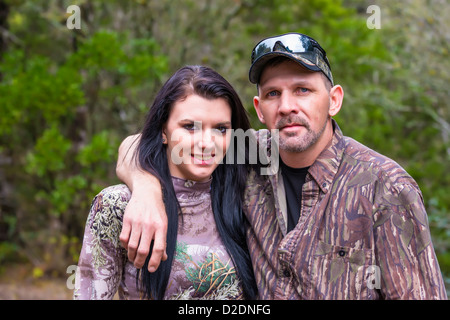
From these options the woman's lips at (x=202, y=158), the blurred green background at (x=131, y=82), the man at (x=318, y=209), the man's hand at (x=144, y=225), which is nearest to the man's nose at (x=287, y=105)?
the man at (x=318, y=209)

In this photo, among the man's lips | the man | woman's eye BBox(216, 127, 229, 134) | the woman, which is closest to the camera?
the man

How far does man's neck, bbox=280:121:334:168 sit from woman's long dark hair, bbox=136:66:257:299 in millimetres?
322

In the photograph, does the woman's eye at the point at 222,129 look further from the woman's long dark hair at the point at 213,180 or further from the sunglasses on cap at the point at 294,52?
the sunglasses on cap at the point at 294,52

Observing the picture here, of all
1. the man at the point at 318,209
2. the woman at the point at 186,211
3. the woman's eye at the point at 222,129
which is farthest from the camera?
the woman's eye at the point at 222,129

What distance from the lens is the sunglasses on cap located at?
2385 millimetres

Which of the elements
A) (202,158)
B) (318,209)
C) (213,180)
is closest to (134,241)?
(202,158)

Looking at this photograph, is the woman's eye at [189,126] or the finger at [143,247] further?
the woman's eye at [189,126]

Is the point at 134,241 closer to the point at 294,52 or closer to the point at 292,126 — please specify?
the point at 292,126

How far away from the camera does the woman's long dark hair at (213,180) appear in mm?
2424

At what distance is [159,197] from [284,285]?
736 millimetres

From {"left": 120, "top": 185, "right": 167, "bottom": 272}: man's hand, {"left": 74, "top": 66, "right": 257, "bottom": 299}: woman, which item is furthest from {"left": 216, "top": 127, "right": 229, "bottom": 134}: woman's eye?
{"left": 120, "top": 185, "right": 167, "bottom": 272}: man's hand

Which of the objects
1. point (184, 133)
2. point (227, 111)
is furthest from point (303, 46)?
point (184, 133)

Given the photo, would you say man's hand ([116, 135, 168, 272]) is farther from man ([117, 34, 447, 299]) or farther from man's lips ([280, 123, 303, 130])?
man's lips ([280, 123, 303, 130])
